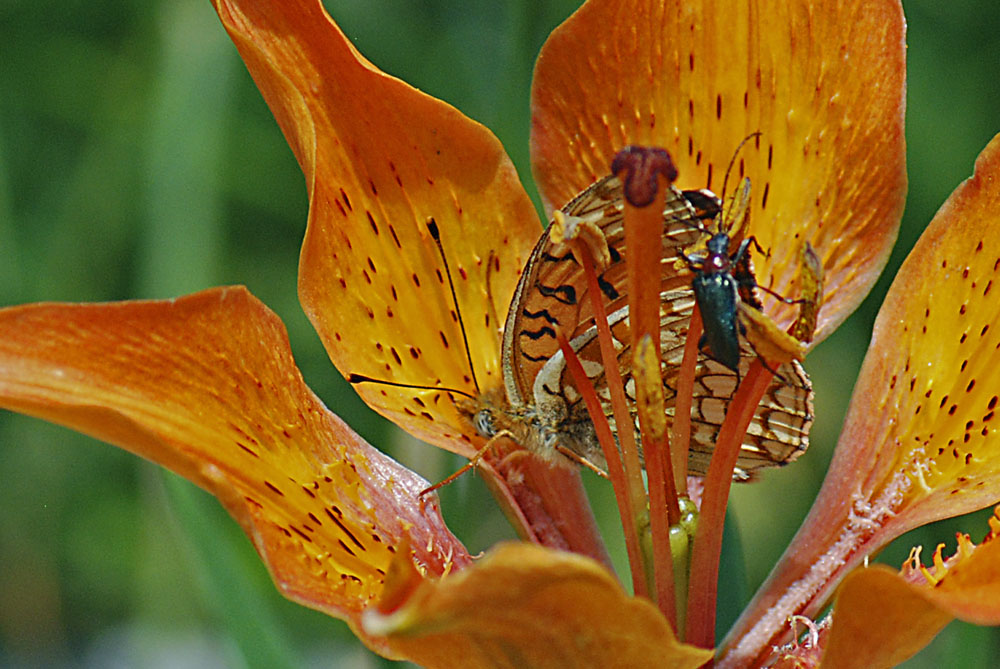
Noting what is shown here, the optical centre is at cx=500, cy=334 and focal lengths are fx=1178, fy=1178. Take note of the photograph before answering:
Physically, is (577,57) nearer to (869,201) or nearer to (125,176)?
(869,201)

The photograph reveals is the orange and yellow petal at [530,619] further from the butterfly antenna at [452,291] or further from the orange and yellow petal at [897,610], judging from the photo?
the butterfly antenna at [452,291]

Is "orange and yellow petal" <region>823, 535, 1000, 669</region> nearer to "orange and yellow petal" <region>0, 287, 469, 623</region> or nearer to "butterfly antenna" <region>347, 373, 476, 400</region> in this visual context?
"orange and yellow petal" <region>0, 287, 469, 623</region>

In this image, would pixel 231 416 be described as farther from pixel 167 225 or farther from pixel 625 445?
pixel 167 225

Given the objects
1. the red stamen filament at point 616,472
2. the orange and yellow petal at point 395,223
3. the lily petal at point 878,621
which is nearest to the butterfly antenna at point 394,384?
the orange and yellow petal at point 395,223

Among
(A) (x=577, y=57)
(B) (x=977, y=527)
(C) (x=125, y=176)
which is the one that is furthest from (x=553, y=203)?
(C) (x=125, y=176)

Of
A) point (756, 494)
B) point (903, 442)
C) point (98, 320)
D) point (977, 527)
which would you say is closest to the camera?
point (98, 320)

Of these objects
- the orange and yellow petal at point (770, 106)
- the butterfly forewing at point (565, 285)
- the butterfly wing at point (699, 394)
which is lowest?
the butterfly wing at point (699, 394)
